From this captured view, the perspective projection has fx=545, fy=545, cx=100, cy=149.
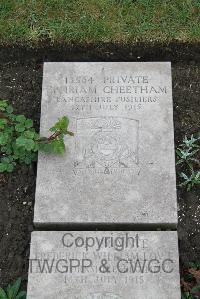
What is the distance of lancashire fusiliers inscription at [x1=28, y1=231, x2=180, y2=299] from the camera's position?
3.42 m

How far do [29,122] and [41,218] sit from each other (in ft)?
2.40

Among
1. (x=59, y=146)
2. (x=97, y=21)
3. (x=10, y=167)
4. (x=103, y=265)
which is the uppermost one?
(x=97, y=21)

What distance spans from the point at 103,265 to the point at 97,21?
241 cm

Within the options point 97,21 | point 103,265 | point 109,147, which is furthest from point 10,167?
point 97,21

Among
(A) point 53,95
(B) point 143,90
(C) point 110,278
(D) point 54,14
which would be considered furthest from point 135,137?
(D) point 54,14

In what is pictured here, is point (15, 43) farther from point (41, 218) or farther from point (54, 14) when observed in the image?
point (41, 218)

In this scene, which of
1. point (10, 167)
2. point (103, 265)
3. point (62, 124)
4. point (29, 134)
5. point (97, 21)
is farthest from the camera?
point (97, 21)

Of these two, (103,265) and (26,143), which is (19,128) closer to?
(26,143)

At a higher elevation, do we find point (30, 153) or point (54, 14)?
point (54, 14)

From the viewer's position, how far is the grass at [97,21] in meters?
4.88

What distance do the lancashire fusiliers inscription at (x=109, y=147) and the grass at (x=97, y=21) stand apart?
703 mm

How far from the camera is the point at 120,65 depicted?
4.28m

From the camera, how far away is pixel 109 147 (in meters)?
3.92

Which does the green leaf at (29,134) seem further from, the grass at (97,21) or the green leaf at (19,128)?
the grass at (97,21)
